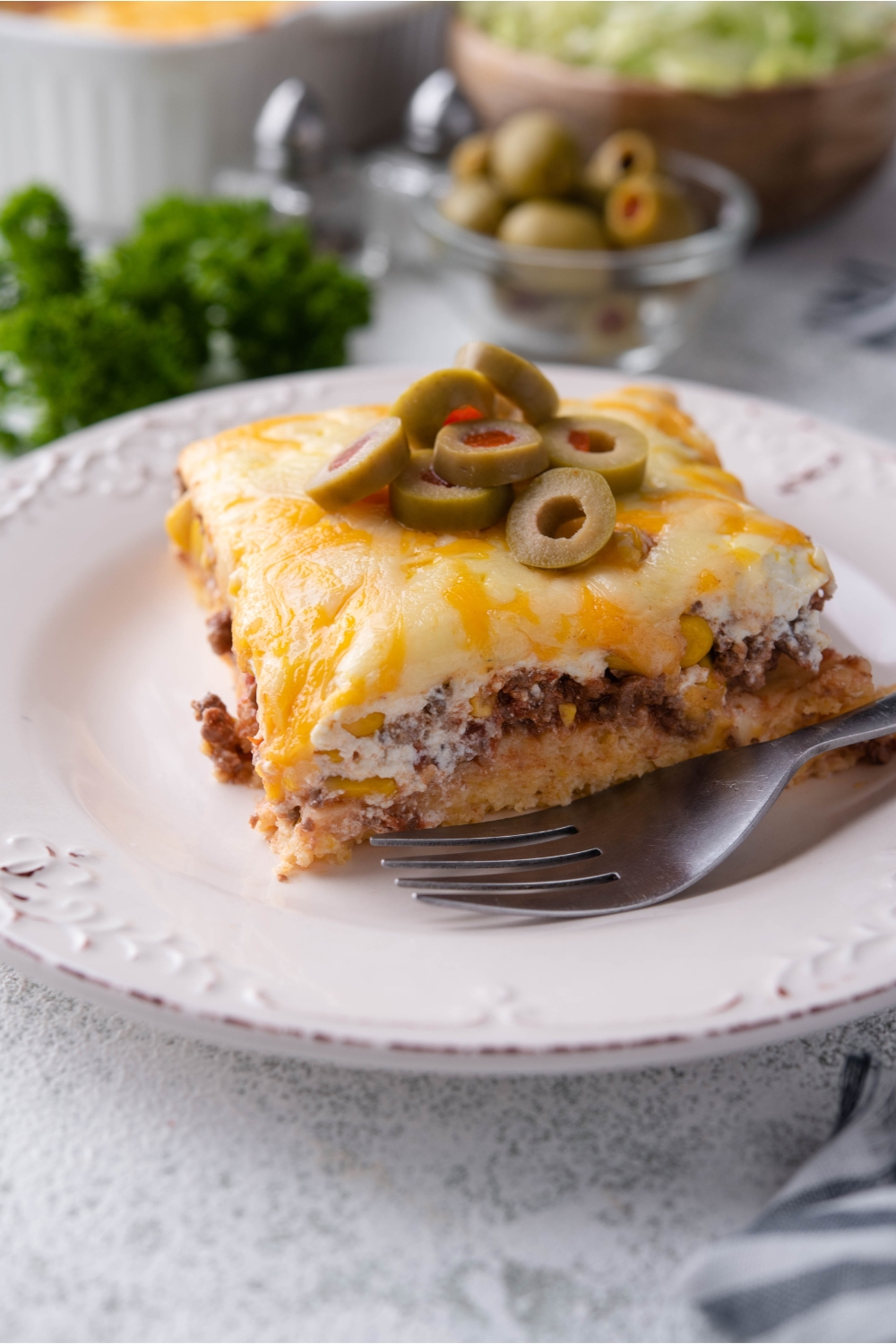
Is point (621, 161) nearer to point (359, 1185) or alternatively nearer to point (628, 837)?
point (628, 837)

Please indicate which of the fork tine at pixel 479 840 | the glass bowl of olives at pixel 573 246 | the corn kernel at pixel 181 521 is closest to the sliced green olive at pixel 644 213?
the glass bowl of olives at pixel 573 246

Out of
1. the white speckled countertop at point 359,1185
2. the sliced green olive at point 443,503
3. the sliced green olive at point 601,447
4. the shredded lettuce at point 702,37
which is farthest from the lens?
the shredded lettuce at point 702,37

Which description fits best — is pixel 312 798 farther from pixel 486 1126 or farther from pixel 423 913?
pixel 486 1126

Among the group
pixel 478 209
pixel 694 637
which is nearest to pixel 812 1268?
pixel 694 637

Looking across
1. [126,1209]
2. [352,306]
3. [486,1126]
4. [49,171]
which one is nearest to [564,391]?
[352,306]

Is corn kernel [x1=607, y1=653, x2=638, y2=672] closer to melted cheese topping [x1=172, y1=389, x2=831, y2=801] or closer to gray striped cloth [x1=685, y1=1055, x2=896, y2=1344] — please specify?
melted cheese topping [x1=172, y1=389, x2=831, y2=801]

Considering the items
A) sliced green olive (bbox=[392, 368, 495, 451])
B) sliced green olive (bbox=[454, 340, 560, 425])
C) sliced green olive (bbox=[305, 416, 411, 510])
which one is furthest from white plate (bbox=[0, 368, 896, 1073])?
sliced green olive (bbox=[454, 340, 560, 425])

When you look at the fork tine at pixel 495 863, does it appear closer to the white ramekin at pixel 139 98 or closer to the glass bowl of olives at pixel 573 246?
the glass bowl of olives at pixel 573 246
